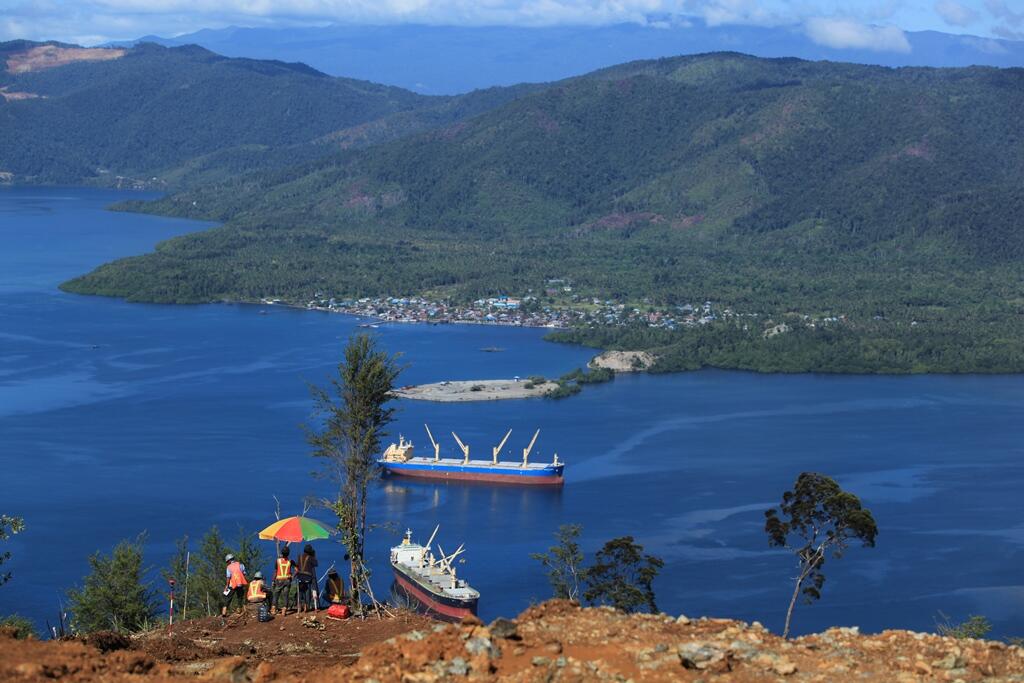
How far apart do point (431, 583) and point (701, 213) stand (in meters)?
90.2

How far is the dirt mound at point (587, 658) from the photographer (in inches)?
368

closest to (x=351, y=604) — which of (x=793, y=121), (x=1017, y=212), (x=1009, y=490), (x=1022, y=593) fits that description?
(x=1022, y=593)

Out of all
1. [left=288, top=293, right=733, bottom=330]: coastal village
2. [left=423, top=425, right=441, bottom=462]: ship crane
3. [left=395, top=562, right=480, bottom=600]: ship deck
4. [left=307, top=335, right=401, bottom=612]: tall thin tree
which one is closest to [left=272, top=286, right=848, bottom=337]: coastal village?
[left=288, top=293, right=733, bottom=330]: coastal village

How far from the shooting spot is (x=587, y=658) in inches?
376

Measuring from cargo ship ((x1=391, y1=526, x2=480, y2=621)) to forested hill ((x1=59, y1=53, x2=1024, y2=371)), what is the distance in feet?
117

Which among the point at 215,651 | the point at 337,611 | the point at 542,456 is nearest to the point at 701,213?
the point at 542,456

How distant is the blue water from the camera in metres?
33.8

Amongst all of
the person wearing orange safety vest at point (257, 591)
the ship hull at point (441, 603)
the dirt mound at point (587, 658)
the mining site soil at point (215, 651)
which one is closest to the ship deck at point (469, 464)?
the ship hull at point (441, 603)

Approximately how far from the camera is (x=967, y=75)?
502ft

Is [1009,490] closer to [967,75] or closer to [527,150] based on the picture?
[527,150]

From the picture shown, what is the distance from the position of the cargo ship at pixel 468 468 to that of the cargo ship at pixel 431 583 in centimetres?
1232

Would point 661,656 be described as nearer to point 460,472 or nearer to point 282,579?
point 282,579

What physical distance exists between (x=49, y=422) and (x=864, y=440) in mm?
25059

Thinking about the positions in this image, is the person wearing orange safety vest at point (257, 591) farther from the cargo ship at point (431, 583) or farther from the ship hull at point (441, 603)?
the ship hull at point (441, 603)
